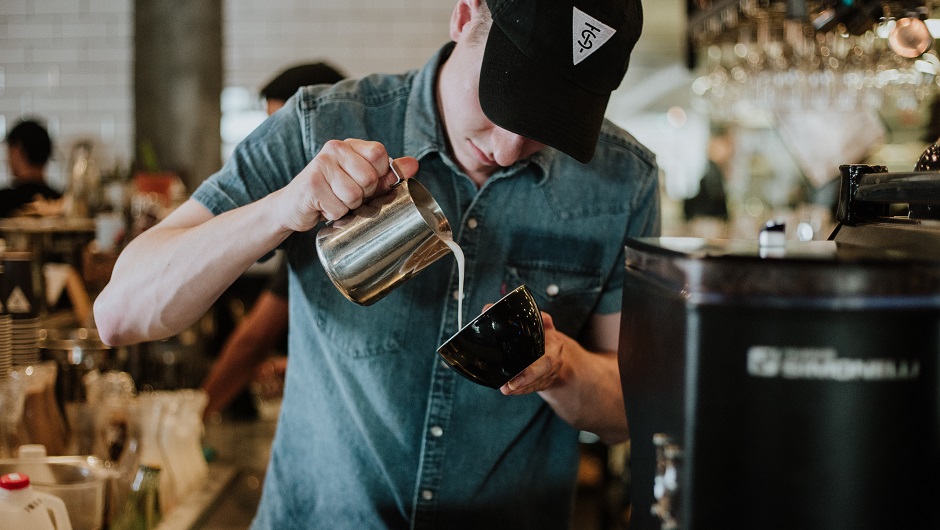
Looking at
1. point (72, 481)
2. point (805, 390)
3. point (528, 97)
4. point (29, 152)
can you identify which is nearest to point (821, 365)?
point (805, 390)

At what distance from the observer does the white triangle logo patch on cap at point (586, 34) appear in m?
1.08

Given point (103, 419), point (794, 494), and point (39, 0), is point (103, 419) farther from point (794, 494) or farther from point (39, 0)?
point (39, 0)

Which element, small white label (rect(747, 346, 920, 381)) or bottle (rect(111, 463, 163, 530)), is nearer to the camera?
small white label (rect(747, 346, 920, 381))

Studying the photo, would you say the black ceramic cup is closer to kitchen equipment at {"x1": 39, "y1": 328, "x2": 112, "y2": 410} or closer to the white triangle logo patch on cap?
the white triangle logo patch on cap

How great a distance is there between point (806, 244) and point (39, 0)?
649 cm

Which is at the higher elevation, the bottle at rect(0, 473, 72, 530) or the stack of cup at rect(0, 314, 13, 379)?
the stack of cup at rect(0, 314, 13, 379)

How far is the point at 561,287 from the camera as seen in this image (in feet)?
4.71

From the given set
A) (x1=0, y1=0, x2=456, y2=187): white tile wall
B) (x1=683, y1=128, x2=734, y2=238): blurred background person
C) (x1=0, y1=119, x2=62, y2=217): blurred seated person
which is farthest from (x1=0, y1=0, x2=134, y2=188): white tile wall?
(x1=683, y1=128, x2=734, y2=238): blurred background person

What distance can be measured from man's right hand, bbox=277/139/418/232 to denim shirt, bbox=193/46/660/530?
10.2 inches

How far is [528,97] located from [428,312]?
0.42 metres

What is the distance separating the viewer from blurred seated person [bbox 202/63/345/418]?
2.51m

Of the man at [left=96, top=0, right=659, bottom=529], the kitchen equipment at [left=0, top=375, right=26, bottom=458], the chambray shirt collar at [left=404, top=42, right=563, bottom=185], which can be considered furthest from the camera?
the kitchen equipment at [left=0, top=375, right=26, bottom=458]

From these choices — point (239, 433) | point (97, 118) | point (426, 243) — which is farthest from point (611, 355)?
point (97, 118)

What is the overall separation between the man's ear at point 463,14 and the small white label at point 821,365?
0.73m
